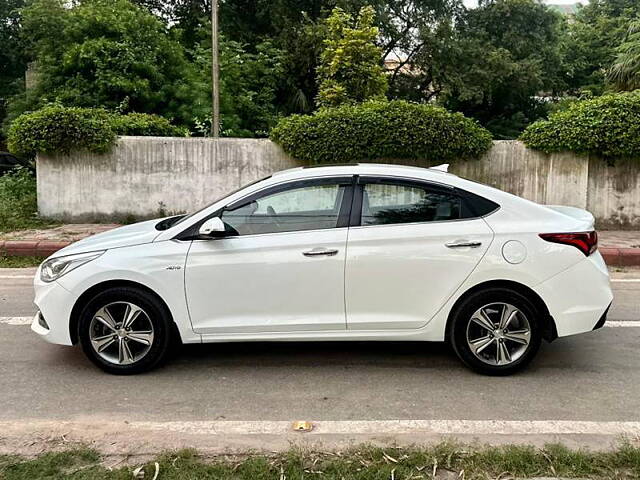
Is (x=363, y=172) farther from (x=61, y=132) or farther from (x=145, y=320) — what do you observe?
(x=61, y=132)

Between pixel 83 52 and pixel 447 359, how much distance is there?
487 inches

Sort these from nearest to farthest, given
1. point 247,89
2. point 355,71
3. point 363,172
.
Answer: point 363,172 → point 355,71 → point 247,89

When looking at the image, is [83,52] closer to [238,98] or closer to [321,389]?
[238,98]

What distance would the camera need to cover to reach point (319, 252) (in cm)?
448

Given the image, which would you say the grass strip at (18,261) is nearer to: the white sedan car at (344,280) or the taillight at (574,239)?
the white sedan car at (344,280)

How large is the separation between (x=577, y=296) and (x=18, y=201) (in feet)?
36.3

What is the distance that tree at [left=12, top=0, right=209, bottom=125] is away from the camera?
46.8ft

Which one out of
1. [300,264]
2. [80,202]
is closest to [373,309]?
[300,264]

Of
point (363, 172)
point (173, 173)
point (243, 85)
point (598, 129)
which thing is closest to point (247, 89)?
point (243, 85)

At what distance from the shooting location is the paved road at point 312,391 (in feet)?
12.5

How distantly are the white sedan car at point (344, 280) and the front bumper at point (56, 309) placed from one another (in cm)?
1

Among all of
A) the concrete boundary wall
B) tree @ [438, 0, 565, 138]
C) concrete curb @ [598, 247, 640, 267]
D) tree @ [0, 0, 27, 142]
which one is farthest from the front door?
tree @ [0, 0, 27, 142]

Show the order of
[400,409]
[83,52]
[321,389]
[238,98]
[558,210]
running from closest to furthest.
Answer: [400,409]
[321,389]
[558,210]
[83,52]
[238,98]

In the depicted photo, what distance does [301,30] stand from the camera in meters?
20.1
